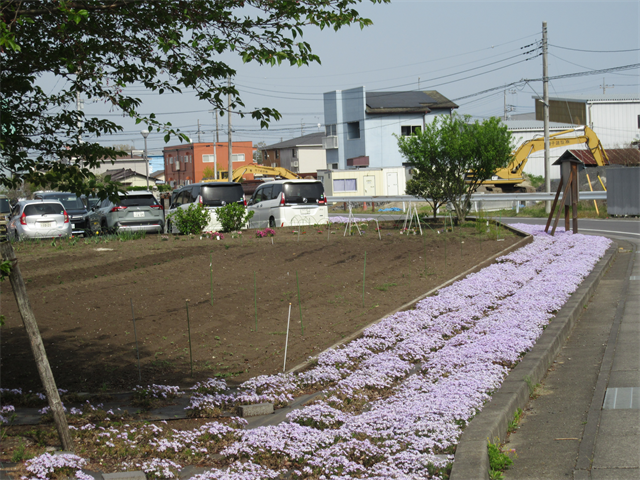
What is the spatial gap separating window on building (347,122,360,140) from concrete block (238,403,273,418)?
51181mm

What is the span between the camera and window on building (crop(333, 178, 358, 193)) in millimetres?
47438

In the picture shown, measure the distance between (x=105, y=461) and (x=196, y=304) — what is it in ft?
16.9

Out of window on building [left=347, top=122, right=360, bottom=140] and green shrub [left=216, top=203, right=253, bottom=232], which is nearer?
green shrub [left=216, top=203, right=253, bottom=232]

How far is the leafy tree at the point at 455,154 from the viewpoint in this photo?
61.4ft

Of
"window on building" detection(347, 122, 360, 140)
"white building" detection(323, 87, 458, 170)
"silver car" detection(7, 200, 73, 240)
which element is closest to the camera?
"silver car" detection(7, 200, 73, 240)

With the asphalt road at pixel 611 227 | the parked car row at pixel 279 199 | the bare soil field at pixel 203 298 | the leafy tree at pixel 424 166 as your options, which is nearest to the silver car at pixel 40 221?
the parked car row at pixel 279 199

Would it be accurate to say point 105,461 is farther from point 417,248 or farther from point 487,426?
point 417,248

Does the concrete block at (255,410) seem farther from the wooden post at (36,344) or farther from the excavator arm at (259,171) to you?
the excavator arm at (259,171)

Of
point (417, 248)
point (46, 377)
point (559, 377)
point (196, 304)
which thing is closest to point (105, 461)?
point (46, 377)

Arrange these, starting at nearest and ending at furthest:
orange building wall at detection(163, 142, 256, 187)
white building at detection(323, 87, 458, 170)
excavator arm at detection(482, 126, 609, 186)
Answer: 1. excavator arm at detection(482, 126, 609, 186)
2. white building at detection(323, 87, 458, 170)
3. orange building wall at detection(163, 142, 256, 187)

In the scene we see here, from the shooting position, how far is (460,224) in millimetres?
19719

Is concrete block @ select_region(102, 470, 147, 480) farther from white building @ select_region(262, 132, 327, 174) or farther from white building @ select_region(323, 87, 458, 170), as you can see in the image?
white building @ select_region(262, 132, 327, 174)

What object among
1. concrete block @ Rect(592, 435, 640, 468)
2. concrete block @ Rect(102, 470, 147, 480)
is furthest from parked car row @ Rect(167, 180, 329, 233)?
concrete block @ Rect(592, 435, 640, 468)

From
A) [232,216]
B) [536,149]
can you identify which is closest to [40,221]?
[232,216]
